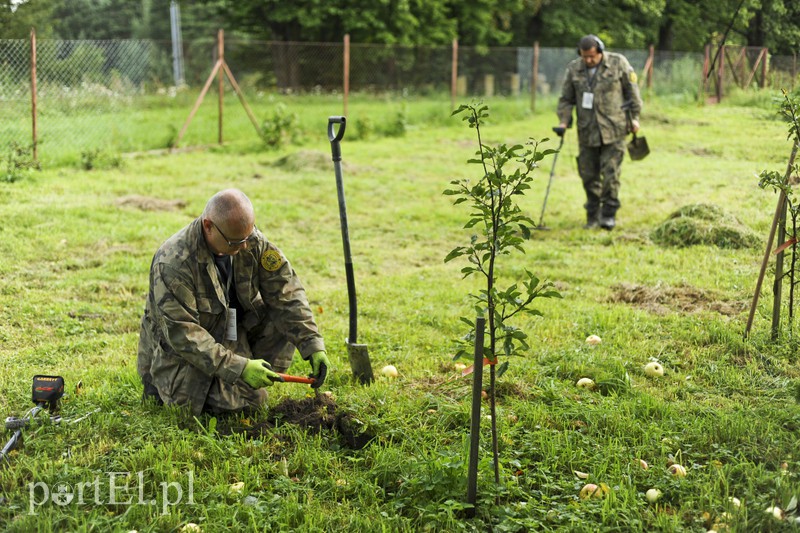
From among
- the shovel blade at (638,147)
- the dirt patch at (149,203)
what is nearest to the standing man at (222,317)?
the dirt patch at (149,203)

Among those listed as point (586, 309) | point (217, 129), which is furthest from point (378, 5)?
point (586, 309)

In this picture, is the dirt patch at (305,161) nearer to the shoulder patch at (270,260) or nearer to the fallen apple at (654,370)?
the shoulder patch at (270,260)

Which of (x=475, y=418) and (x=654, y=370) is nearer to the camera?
(x=475, y=418)

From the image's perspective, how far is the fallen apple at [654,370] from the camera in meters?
4.75

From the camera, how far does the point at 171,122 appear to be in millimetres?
15953

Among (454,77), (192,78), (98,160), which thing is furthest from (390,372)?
(192,78)

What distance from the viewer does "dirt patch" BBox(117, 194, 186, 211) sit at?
969cm

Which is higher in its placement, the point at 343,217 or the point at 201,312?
the point at 343,217

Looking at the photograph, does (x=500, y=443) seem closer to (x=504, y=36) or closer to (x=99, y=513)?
(x=99, y=513)

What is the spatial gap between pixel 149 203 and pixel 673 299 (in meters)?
6.51

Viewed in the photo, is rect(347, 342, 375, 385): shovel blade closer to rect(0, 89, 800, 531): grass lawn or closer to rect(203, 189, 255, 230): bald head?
rect(0, 89, 800, 531): grass lawn

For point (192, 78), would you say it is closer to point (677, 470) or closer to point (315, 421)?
point (315, 421)

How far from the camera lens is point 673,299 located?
6.22m

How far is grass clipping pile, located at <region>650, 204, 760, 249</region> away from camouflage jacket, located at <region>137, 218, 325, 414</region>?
483 centimetres
